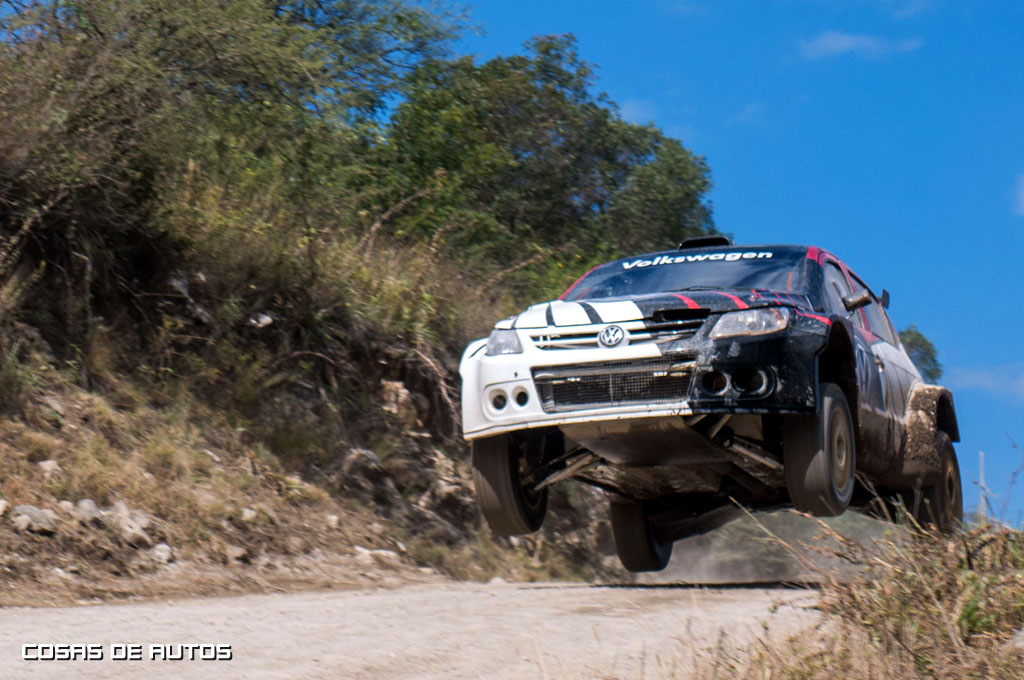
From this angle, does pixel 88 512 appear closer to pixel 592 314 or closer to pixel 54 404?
pixel 54 404

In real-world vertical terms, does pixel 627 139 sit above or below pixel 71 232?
above

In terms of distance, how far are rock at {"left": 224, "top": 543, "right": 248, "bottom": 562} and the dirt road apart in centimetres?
82

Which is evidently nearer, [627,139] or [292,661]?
[292,661]

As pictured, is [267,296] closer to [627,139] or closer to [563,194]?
[563,194]

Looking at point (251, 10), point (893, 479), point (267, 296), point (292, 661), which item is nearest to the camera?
point (292, 661)

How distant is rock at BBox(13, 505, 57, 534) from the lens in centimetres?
689

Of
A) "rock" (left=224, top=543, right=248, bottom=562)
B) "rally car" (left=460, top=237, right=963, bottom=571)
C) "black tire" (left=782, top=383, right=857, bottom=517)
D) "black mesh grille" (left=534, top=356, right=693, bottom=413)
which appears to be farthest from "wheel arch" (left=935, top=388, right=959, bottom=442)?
"rock" (left=224, top=543, right=248, bottom=562)

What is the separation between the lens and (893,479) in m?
8.13

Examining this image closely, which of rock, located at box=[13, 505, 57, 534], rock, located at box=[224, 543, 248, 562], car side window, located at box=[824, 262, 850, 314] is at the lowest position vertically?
rock, located at box=[224, 543, 248, 562]

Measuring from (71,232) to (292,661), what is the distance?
5.93 m

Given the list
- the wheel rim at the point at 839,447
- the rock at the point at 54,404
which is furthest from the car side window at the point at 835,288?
the rock at the point at 54,404

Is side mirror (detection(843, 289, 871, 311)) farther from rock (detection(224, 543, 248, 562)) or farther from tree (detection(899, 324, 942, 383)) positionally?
tree (detection(899, 324, 942, 383))

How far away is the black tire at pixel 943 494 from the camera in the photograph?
8.66 meters

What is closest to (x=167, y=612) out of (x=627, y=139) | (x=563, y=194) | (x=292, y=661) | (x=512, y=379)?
(x=292, y=661)
